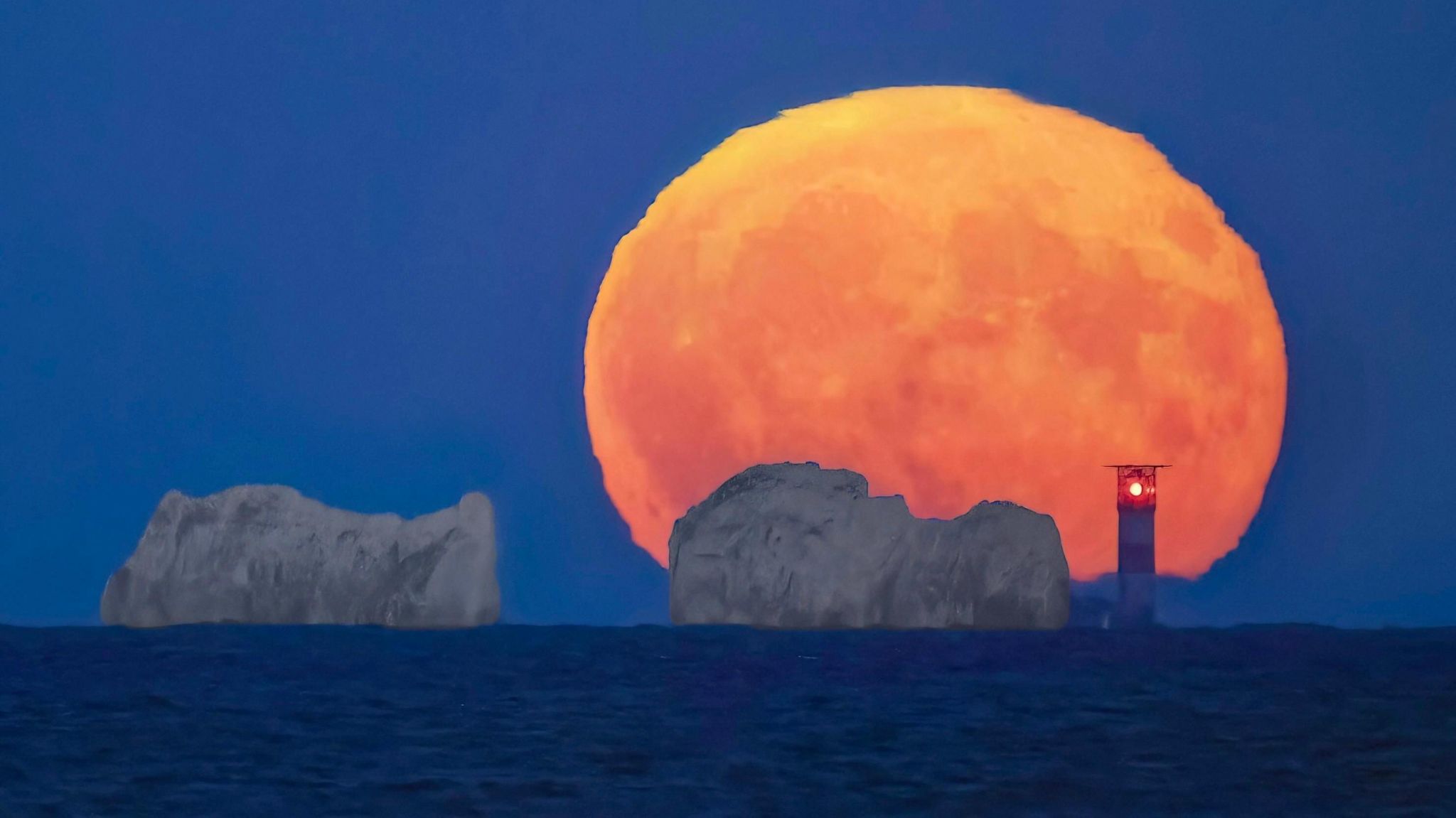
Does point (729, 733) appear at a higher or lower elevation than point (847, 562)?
lower

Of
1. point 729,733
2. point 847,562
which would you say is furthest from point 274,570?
point 729,733

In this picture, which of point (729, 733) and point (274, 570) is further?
point (274, 570)

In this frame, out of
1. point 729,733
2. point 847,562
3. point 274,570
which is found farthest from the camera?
point 274,570

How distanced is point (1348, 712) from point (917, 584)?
1811 inches

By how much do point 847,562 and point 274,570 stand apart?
32.9 metres

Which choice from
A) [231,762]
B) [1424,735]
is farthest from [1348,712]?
[231,762]

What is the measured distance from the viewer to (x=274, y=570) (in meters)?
114

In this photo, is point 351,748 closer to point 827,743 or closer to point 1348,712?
point 827,743

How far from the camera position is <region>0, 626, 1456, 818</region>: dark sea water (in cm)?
3841

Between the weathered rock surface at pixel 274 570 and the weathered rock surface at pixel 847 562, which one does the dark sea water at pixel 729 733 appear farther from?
the weathered rock surface at pixel 274 570

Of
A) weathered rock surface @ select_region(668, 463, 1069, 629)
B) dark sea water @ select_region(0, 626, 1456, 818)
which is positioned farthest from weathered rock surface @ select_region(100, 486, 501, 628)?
dark sea water @ select_region(0, 626, 1456, 818)

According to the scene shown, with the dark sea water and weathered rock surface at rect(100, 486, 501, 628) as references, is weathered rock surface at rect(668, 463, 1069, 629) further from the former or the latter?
weathered rock surface at rect(100, 486, 501, 628)

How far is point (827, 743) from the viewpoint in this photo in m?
47.8

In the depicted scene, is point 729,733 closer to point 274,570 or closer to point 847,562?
point 847,562
